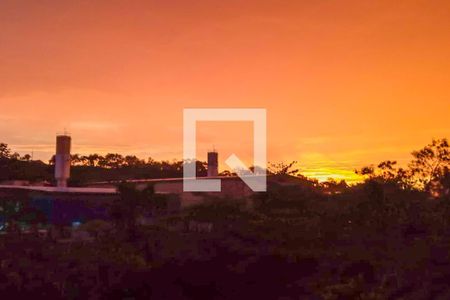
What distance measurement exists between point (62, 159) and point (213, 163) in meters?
10.6

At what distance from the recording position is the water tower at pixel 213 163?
122ft

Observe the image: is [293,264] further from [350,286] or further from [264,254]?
[350,286]

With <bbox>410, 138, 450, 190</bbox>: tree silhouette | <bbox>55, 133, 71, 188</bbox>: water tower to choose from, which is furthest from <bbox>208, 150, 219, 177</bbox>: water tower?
<bbox>410, 138, 450, 190</bbox>: tree silhouette

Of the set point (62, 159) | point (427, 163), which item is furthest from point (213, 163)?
point (427, 163)

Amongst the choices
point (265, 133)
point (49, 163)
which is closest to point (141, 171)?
point (49, 163)

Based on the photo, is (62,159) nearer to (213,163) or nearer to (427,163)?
(213,163)

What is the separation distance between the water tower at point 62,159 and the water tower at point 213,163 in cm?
963

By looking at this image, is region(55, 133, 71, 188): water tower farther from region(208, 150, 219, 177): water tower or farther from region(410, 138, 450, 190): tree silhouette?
region(410, 138, 450, 190): tree silhouette

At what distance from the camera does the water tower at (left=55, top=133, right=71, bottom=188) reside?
2908cm

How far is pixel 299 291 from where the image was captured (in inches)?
579

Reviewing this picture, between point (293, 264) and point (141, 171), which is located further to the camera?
point (141, 171)

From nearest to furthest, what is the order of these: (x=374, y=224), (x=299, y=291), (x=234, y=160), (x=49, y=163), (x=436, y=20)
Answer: (x=299, y=291)
(x=436, y=20)
(x=374, y=224)
(x=234, y=160)
(x=49, y=163)

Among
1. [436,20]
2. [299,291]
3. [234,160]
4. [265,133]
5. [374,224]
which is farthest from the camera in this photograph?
[234,160]

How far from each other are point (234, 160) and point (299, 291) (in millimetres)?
21443
